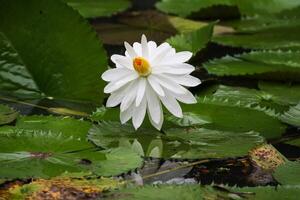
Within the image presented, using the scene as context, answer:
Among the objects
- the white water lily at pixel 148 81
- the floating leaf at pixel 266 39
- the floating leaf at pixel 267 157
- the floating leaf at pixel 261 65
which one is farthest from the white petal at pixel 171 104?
the floating leaf at pixel 266 39

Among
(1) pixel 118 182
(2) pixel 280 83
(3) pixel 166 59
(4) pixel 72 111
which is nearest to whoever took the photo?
(1) pixel 118 182

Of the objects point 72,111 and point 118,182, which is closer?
point 118,182

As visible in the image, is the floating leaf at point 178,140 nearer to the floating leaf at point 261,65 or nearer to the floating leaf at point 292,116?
the floating leaf at point 292,116

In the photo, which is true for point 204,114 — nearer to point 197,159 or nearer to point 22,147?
point 197,159

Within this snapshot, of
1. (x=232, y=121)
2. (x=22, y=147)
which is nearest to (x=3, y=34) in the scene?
(x=22, y=147)

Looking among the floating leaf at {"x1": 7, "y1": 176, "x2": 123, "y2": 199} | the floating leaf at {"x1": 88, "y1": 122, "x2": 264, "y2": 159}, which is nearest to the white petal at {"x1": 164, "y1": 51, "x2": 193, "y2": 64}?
the floating leaf at {"x1": 88, "y1": 122, "x2": 264, "y2": 159}

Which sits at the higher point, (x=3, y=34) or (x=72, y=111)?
(x=3, y=34)

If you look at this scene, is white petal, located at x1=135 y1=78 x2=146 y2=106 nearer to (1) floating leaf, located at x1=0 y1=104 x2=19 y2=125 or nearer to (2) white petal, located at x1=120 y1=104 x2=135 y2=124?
(2) white petal, located at x1=120 y1=104 x2=135 y2=124
